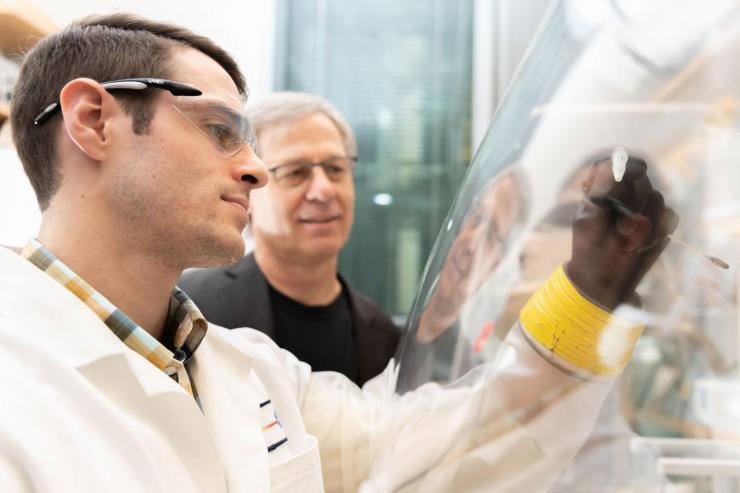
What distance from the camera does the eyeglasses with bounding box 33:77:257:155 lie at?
946 millimetres

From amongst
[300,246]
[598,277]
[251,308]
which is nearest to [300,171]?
[300,246]

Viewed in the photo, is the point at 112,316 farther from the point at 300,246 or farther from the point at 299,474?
the point at 300,246

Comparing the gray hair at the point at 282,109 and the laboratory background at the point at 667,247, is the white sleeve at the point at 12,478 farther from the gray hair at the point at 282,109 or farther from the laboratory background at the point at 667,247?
the gray hair at the point at 282,109

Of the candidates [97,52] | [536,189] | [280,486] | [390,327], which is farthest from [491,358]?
[390,327]

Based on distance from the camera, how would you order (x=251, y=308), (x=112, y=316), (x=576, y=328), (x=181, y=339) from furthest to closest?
(x=251, y=308) → (x=181, y=339) → (x=112, y=316) → (x=576, y=328)

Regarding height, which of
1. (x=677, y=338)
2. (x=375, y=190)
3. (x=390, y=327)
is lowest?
(x=375, y=190)

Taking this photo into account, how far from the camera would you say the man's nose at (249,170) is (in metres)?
0.99

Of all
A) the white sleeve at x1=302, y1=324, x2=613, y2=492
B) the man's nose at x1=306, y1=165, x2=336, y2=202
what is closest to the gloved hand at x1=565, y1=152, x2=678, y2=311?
the white sleeve at x1=302, y1=324, x2=613, y2=492

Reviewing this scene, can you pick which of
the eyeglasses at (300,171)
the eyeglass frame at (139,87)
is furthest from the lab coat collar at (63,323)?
the eyeglasses at (300,171)

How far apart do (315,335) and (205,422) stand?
0.67 meters

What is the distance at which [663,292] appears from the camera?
2.14 feet

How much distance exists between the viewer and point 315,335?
5.00ft

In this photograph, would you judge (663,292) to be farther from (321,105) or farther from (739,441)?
(321,105)

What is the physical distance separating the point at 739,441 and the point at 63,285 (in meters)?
0.79
